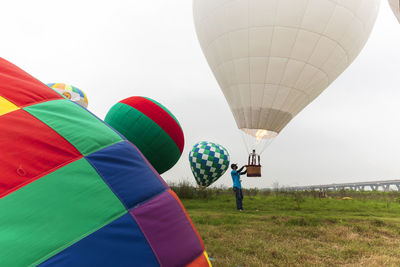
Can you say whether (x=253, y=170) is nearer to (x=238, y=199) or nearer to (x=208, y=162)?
(x=238, y=199)

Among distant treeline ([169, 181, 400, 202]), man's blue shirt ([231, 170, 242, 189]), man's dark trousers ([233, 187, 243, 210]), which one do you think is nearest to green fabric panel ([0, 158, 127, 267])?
man's dark trousers ([233, 187, 243, 210])

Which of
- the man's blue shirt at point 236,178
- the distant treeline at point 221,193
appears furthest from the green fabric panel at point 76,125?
the distant treeline at point 221,193

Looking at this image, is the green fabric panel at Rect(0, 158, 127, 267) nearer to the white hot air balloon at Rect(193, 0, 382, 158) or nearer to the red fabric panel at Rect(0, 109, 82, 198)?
the red fabric panel at Rect(0, 109, 82, 198)

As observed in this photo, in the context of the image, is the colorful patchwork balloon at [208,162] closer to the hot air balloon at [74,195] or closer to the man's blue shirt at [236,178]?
the man's blue shirt at [236,178]

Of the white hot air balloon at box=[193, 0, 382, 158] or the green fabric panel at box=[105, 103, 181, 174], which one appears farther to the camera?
the white hot air balloon at box=[193, 0, 382, 158]

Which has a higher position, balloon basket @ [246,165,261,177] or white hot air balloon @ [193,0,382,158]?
white hot air balloon @ [193,0,382,158]

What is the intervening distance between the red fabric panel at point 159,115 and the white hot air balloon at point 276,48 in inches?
187

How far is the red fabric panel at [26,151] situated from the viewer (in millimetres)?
1101

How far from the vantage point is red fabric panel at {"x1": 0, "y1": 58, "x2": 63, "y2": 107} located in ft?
4.30

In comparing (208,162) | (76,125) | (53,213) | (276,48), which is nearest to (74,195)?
(53,213)

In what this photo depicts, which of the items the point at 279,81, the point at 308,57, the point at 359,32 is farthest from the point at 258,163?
the point at 359,32

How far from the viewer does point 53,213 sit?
1.06 metres

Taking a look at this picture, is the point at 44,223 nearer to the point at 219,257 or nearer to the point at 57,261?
the point at 57,261

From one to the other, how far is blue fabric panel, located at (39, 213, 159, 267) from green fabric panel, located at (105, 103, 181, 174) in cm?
478
